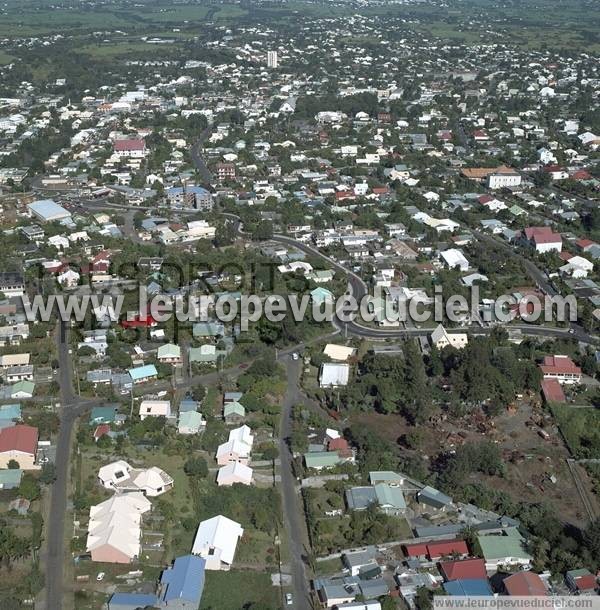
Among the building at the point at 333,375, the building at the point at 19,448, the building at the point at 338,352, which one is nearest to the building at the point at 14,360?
the building at the point at 19,448

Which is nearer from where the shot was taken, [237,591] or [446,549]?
[237,591]

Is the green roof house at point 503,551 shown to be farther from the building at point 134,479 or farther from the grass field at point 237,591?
the building at point 134,479

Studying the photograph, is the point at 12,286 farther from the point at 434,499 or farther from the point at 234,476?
the point at 434,499

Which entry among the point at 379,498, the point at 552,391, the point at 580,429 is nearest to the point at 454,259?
the point at 552,391

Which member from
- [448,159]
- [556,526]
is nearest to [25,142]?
[448,159]

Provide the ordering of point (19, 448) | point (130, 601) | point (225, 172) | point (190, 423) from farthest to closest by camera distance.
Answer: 1. point (225, 172)
2. point (190, 423)
3. point (19, 448)
4. point (130, 601)

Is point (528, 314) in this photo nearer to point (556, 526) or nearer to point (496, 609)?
point (556, 526)

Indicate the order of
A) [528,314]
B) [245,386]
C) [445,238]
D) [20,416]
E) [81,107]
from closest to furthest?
[20,416]
[245,386]
[528,314]
[445,238]
[81,107]
